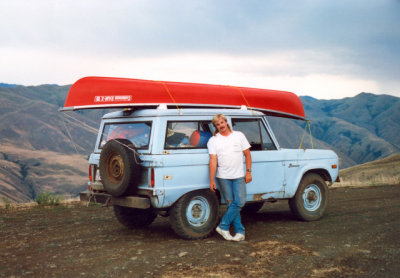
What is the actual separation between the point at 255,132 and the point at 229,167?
135 centimetres

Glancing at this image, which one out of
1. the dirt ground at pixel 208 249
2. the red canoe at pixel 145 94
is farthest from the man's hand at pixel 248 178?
the red canoe at pixel 145 94

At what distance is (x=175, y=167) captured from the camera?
6.64m

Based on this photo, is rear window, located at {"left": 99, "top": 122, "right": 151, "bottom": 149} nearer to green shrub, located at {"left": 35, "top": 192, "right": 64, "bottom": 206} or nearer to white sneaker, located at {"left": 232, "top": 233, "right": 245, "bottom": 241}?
white sneaker, located at {"left": 232, "top": 233, "right": 245, "bottom": 241}

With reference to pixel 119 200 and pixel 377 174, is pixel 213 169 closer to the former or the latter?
pixel 119 200

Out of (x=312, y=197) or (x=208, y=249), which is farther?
(x=312, y=197)

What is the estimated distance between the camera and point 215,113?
Result: 7.36m

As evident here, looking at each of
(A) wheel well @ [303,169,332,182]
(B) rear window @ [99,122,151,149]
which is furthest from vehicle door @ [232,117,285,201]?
(B) rear window @ [99,122,151,149]

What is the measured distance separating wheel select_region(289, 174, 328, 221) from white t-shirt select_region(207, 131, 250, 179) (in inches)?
77.9

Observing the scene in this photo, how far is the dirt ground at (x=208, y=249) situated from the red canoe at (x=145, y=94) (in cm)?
220

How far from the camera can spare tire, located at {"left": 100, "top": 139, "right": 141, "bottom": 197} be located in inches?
257

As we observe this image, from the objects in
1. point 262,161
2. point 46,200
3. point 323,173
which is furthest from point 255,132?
point 46,200

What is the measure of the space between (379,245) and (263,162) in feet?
7.53

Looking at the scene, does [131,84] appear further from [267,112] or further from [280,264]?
[280,264]

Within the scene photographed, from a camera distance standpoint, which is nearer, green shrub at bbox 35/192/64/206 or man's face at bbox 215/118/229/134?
man's face at bbox 215/118/229/134
